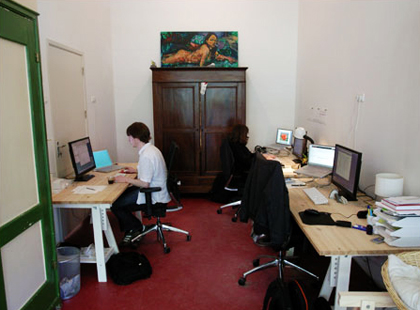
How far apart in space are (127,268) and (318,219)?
1.64 meters

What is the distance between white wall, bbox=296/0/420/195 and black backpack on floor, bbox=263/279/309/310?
3.74 ft

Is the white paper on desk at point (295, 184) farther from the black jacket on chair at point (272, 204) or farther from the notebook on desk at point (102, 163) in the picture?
the notebook on desk at point (102, 163)

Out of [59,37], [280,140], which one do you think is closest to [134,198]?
[59,37]

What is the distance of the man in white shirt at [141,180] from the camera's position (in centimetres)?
331

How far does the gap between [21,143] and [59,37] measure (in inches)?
79.0

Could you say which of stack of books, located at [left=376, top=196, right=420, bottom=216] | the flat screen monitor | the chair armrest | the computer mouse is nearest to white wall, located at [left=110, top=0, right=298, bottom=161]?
the flat screen monitor

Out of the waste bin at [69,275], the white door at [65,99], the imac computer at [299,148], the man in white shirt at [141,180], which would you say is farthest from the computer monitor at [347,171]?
the white door at [65,99]

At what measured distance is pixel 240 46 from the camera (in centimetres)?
546

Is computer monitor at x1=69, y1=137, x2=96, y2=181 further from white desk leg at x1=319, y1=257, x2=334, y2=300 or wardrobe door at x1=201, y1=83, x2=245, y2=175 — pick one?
white desk leg at x1=319, y1=257, x2=334, y2=300

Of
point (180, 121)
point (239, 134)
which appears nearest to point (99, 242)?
point (239, 134)

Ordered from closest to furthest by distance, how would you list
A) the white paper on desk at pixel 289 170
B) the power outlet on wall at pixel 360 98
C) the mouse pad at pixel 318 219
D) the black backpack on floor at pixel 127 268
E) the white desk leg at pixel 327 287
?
the white desk leg at pixel 327 287 < the mouse pad at pixel 318 219 < the black backpack on floor at pixel 127 268 < the power outlet on wall at pixel 360 98 < the white paper on desk at pixel 289 170

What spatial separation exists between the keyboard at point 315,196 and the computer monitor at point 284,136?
2.14m

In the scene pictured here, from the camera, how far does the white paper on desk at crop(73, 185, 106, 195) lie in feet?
9.90

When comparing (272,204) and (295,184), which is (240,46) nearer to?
(295,184)
